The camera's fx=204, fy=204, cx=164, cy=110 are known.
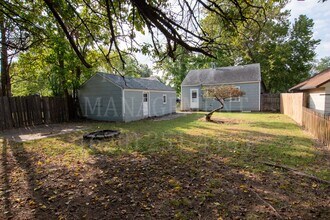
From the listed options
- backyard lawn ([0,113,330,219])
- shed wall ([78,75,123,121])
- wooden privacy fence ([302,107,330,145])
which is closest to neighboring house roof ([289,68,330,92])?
wooden privacy fence ([302,107,330,145])

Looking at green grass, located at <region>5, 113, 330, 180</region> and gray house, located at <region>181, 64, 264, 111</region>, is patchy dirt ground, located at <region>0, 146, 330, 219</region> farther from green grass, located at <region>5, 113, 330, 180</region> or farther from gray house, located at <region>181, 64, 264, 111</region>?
gray house, located at <region>181, 64, 264, 111</region>

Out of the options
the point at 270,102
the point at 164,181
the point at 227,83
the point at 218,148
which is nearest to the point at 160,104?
the point at 227,83

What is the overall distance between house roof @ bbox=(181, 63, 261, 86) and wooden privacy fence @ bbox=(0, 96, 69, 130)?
13.3m

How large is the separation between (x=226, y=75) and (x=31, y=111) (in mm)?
17238

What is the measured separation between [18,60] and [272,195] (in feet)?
46.5

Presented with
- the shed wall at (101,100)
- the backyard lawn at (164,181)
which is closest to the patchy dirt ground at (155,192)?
the backyard lawn at (164,181)

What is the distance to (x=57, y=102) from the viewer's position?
13.1 m

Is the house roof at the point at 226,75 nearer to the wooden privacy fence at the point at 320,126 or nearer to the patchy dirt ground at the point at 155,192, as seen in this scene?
the wooden privacy fence at the point at 320,126

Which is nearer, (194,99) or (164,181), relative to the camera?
(164,181)

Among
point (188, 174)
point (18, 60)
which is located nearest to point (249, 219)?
point (188, 174)

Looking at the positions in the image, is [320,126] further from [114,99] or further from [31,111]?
[31,111]

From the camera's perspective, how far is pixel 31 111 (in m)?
11.6

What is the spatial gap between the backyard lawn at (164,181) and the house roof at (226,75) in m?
13.9

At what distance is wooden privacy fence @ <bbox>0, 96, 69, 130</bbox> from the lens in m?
10.4
